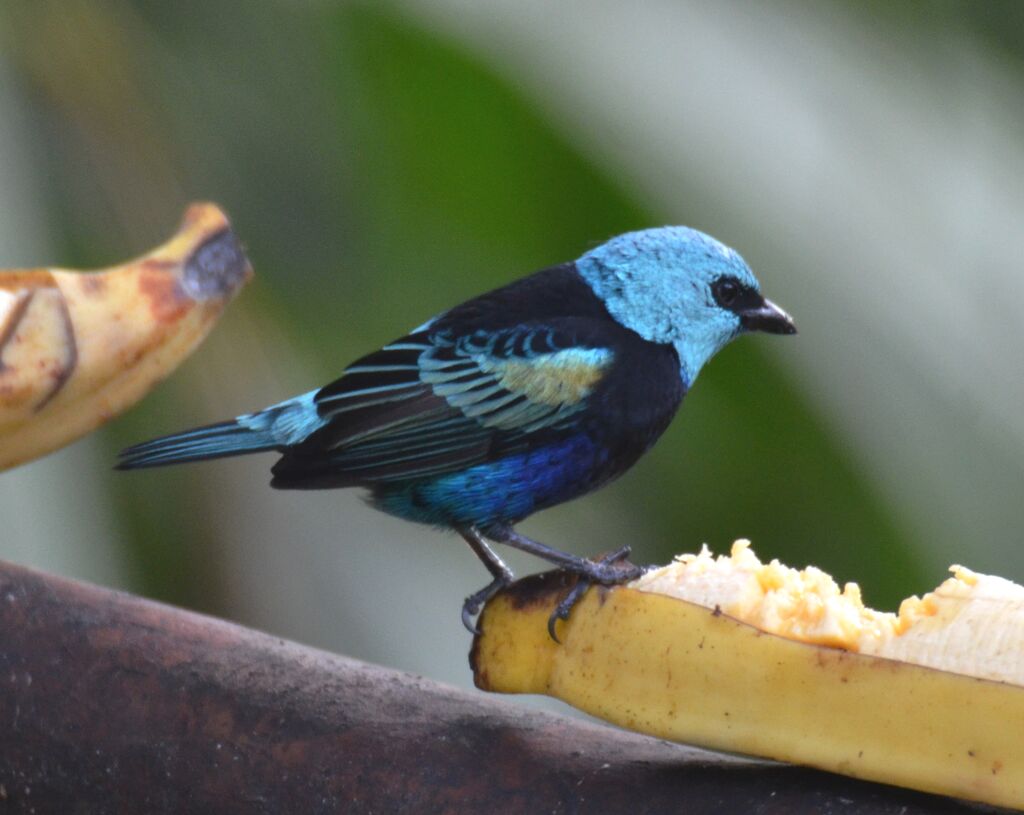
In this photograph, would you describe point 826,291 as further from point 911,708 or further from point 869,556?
point 911,708

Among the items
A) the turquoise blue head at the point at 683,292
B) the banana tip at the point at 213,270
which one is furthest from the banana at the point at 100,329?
the turquoise blue head at the point at 683,292

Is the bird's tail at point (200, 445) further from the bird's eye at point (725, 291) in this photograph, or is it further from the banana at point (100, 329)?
the bird's eye at point (725, 291)

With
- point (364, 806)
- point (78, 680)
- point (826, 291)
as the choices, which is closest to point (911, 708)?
point (364, 806)

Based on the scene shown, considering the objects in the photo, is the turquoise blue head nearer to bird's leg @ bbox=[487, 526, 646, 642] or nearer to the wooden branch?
bird's leg @ bbox=[487, 526, 646, 642]

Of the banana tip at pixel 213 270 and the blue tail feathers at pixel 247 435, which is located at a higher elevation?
the banana tip at pixel 213 270

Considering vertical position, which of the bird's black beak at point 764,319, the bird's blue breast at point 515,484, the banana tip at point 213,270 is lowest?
the bird's blue breast at point 515,484

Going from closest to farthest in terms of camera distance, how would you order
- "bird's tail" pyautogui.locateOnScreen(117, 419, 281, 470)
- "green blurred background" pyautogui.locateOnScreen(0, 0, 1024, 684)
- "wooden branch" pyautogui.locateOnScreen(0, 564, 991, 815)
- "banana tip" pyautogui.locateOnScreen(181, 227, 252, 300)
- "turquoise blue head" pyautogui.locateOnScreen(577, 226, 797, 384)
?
1. "wooden branch" pyautogui.locateOnScreen(0, 564, 991, 815)
2. "banana tip" pyautogui.locateOnScreen(181, 227, 252, 300)
3. "bird's tail" pyautogui.locateOnScreen(117, 419, 281, 470)
4. "turquoise blue head" pyautogui.locateOnScreen(577, 226, 797, 384)
5. "green blurred background" pyautogui.locateOnScreen(0, 0, 1024, 684)

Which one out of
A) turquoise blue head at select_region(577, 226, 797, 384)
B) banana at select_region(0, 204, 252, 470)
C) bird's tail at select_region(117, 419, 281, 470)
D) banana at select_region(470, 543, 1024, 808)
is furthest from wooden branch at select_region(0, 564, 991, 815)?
turquoise blue head at select_region(577, 226, 797, 384)

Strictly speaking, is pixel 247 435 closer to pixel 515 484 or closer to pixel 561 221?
pixel 515 484
